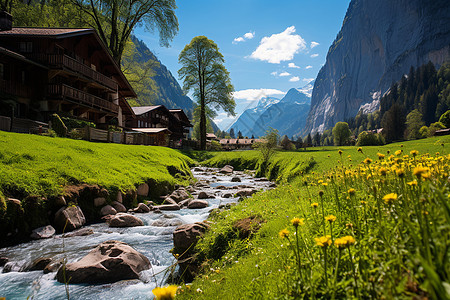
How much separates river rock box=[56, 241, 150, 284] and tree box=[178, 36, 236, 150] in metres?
40.9

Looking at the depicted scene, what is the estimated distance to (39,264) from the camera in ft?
18.7

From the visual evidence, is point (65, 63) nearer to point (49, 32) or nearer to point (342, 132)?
point (49, 32)

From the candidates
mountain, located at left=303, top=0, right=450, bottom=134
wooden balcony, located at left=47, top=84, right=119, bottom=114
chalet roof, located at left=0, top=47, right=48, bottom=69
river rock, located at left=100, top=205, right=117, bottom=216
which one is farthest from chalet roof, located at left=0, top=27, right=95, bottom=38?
mountain, located at left=303, top=0, right=450, bottom=134

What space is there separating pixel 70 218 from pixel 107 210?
165 centimetres

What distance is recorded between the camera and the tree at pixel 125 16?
94.7 ft

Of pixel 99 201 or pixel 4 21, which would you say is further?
pixel 4 21

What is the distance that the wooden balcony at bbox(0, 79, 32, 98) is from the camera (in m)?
19.6

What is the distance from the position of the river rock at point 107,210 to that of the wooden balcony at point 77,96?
17626 mm

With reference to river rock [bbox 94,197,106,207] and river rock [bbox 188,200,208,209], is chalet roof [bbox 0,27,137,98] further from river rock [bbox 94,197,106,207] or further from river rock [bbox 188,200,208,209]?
river rock [bbox 188,200,208,209]

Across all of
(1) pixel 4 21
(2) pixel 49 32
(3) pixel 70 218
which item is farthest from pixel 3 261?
(1) pixel 4 21

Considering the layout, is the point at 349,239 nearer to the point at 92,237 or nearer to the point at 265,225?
the point at 265,225

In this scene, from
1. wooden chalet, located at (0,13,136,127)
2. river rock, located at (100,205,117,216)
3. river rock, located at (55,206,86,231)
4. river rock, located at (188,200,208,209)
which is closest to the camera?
river rock, located at (55,206,86,231)

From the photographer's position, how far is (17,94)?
20656 millimetres

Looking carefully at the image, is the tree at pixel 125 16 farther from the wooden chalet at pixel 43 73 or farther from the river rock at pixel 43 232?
the river rock at pixel 43 232
